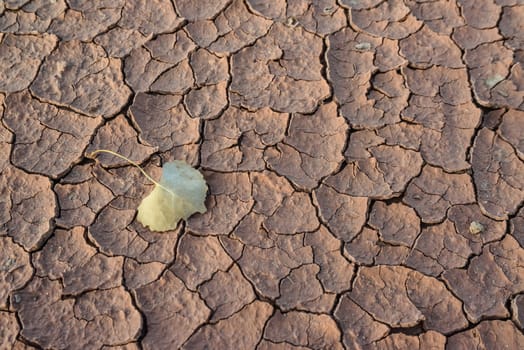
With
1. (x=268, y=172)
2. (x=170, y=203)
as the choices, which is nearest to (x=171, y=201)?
(x=170, y=203)

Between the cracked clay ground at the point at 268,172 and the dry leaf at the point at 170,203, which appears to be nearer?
the cracked clay ground at the point at 268,172

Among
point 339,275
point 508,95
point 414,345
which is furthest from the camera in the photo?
point 508,95

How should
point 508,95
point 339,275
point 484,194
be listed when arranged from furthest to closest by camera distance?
1. point 508,95
2. point 484,194
3. point 339,275

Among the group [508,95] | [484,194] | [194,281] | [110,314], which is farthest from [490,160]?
[110,314]

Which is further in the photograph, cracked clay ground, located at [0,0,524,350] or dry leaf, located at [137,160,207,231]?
dry leaf, located at [137,160,207,231]

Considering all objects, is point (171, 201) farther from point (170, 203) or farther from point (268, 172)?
point (268, 172)

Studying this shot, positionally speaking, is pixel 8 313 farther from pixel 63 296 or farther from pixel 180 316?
pixel 180 316

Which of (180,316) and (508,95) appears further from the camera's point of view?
(508,95)

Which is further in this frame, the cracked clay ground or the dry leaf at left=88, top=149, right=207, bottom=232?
the dry leaf at left=88, top=149, right=207, bottom=232
